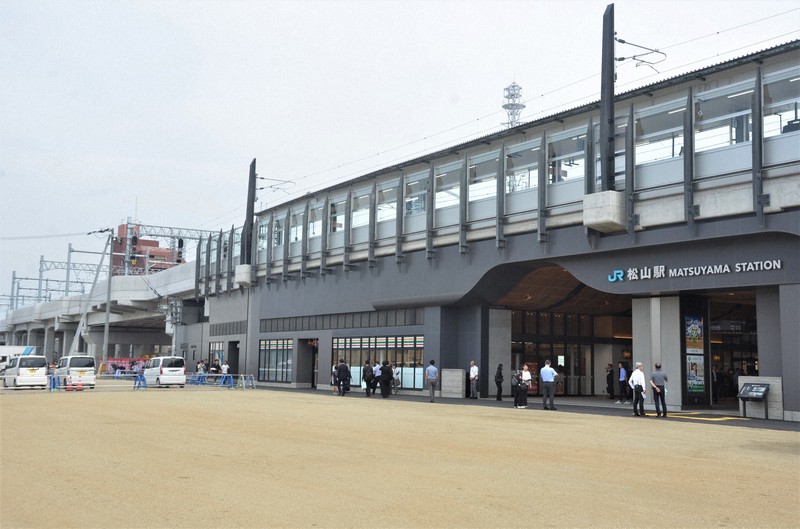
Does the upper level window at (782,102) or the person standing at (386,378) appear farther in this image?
the person standing at (386,378)

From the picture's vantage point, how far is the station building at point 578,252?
24172mm

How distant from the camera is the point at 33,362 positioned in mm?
39312

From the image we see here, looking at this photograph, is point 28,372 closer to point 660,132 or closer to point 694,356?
point 694,356

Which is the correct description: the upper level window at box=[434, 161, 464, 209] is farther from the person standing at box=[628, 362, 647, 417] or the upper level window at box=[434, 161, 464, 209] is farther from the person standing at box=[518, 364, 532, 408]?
the person standing at box=[628, 362, 647, 417]

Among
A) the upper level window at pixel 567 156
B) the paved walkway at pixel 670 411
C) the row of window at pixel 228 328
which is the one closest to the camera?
→ the paved walkway at pixel 670 411

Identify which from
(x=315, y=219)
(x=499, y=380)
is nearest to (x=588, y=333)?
(x=499, y=380)

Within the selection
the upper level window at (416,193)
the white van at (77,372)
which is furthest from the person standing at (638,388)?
the white van at (77,372)

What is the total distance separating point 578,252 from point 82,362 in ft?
87.4

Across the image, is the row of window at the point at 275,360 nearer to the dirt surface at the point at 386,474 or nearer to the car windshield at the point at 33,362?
the car windshield at the point at 33,362

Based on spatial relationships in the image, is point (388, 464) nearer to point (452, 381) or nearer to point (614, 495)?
point (614, 495)

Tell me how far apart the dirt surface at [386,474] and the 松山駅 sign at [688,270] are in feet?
21.1

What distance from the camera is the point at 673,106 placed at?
87.8 ft

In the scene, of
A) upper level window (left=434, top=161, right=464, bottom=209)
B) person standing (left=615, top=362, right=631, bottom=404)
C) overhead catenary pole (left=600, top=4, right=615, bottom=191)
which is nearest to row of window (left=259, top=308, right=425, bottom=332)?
upper level window (left=434, top=161, right=464, bottom=209)

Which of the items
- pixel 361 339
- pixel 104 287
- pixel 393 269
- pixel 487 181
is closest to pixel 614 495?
pixel 487 181
